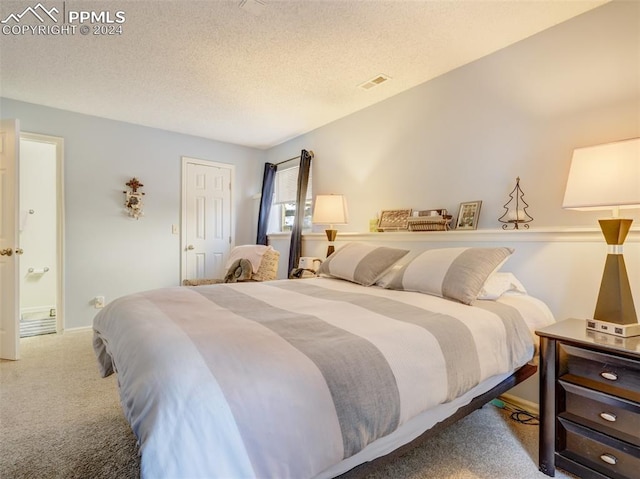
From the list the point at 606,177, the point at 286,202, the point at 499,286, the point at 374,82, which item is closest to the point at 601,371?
the point at 499,286

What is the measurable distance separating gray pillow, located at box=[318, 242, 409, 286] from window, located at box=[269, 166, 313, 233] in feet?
5.25

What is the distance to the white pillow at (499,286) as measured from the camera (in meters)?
1.88

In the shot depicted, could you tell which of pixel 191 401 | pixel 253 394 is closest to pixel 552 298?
pixel 253 394

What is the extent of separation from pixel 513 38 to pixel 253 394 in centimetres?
270

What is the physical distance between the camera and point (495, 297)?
1870 mm

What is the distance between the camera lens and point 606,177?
1496 millimetres

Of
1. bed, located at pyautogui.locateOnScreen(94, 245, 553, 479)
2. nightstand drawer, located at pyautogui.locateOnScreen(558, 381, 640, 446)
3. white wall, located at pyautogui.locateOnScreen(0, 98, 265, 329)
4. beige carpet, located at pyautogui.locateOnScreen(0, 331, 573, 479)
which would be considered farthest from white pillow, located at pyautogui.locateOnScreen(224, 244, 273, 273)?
nightstand drawer, located at pyautogui.locateOnScreen(558, 381, 640, 446)

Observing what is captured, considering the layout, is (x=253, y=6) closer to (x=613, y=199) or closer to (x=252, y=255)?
(x=613, y=199)

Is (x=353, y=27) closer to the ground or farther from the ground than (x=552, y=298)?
farther from the ground

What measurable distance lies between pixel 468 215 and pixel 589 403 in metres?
1.40

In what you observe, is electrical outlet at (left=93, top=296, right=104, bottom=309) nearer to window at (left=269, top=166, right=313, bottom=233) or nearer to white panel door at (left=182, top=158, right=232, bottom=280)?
white panel door at (left=182, top=158, right=232, bottom=280)

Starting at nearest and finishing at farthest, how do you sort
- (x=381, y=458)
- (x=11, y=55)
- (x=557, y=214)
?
(x=381, y=458) < (x=557, y=214) < (x=11, y=55)

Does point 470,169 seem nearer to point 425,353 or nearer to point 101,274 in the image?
point 425,353

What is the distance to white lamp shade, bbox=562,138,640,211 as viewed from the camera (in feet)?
4.65
